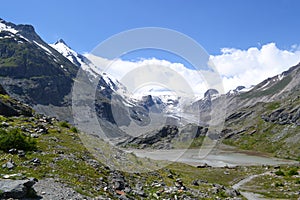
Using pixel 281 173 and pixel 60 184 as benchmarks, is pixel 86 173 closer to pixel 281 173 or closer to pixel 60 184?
pixel 60 184

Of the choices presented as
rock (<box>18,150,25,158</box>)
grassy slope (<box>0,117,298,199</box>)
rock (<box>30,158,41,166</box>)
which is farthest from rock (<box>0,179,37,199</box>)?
rock (<box>18,150,25,158</box>)

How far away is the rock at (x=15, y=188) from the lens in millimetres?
19263

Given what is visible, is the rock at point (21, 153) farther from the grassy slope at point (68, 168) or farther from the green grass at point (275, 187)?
the green grass at point (275, 187)

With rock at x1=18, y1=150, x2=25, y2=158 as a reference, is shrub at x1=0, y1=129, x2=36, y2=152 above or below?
above

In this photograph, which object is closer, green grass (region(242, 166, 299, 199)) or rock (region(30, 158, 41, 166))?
rock (region(30, 158, 41, 166))

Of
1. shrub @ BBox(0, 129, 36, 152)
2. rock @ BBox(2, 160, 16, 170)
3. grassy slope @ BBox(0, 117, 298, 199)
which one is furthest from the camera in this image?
shrub @ BBox(0, 129, 36, 152)

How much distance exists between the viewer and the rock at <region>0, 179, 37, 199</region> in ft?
63.2

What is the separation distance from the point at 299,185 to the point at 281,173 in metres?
17.7

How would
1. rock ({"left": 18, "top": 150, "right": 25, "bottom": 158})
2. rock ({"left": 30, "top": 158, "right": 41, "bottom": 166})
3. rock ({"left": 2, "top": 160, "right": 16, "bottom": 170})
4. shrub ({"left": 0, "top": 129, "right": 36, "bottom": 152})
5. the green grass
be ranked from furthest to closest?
the green grass
shrub ({"left": 0, "top": 129, "right": 36, "bottom": 152})
rock ({"left": 18, "top": 150, "right": 25, "bottom": 158})
rock ({"left": 30, "top": 158, "right": 41, "bottom": 166})
rock ({"left": 2, "top": 160, "right": 16, "bottom": 170})

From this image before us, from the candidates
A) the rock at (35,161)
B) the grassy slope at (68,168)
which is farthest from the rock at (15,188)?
the rock at (35,161)

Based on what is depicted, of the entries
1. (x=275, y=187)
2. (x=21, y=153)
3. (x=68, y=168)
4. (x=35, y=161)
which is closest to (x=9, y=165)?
(x=35, y=161)

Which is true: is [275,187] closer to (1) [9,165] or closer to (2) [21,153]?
(2) [21,153]

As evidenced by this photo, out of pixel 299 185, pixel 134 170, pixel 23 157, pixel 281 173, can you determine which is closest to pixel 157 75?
pixel 134 170

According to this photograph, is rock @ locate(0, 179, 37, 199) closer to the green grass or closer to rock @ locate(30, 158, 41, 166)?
rock @ locate(30, 158, 41, 166)
